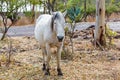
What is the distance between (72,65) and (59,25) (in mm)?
2126

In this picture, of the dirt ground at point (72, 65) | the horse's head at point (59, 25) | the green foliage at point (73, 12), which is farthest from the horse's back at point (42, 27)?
the green foliage at point (73, 12)

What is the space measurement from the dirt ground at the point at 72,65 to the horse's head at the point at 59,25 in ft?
3.48

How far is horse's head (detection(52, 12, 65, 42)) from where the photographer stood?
6.61 meters

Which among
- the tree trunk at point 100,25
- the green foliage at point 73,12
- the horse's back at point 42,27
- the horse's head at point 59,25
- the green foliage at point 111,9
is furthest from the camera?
the green foliage at point 111,9

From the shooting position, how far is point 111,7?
33594 millimetres

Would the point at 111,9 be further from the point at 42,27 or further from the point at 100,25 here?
the point at 42,27

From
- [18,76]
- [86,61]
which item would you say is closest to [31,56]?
[86,61]

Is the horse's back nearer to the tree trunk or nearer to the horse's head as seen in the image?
the horse's head

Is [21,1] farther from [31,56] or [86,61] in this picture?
[86,61]

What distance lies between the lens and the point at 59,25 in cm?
671

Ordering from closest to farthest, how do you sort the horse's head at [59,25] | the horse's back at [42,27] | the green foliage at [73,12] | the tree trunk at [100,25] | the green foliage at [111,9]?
the horse's head at [59,25], the horse's back at [42,27], the green foliage at [73,12], the tree trunk at [100,25], the green foliage at [111,9]

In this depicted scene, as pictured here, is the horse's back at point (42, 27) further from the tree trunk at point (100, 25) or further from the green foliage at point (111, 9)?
the green foliage at point (111, 9)

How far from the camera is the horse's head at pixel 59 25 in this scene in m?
6.61

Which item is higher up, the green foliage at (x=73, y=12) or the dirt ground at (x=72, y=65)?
the green foliage at (x=73, y=12)
